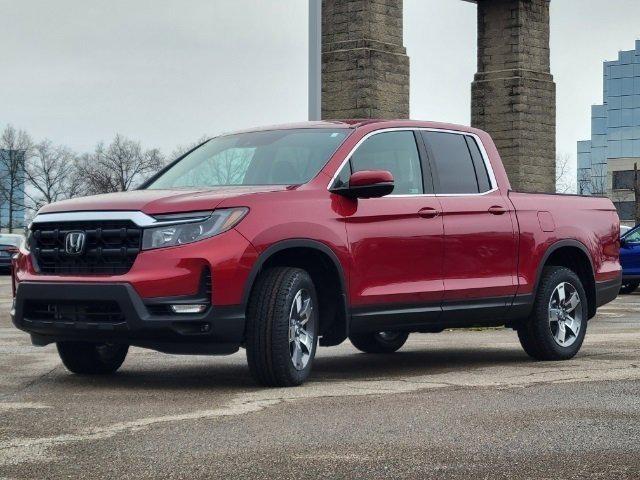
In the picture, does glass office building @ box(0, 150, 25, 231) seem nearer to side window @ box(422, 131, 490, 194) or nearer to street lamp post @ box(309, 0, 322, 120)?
street lamp post @ box(309, 0, 322, 120)

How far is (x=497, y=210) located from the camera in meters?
10.7

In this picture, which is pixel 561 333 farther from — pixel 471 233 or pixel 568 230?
pixel 471 233

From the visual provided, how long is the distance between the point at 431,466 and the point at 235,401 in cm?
250

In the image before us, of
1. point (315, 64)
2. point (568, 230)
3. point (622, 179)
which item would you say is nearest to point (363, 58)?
point (315, 64)

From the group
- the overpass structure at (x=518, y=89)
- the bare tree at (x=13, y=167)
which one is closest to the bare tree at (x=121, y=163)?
the bare tree at (x=13, y=167)

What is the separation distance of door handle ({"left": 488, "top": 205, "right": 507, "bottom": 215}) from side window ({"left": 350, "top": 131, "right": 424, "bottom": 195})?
2.30ft

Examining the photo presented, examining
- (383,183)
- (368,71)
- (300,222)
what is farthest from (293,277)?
(368,71)

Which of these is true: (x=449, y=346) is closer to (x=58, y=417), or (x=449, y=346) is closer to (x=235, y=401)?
(x=235, y=401)

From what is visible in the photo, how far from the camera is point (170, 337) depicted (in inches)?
341

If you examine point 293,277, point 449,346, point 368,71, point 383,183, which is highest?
point 368,71

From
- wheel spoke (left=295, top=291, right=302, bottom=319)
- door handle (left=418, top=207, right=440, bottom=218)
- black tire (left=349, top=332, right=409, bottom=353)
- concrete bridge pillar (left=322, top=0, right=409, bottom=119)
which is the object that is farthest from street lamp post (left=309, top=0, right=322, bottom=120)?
wheel spoke (left=295, top=291, right=302, bottom=319)

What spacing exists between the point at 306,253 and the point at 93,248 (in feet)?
4.69

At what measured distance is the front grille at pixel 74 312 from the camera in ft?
28.6

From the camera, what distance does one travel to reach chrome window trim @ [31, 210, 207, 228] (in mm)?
8633
